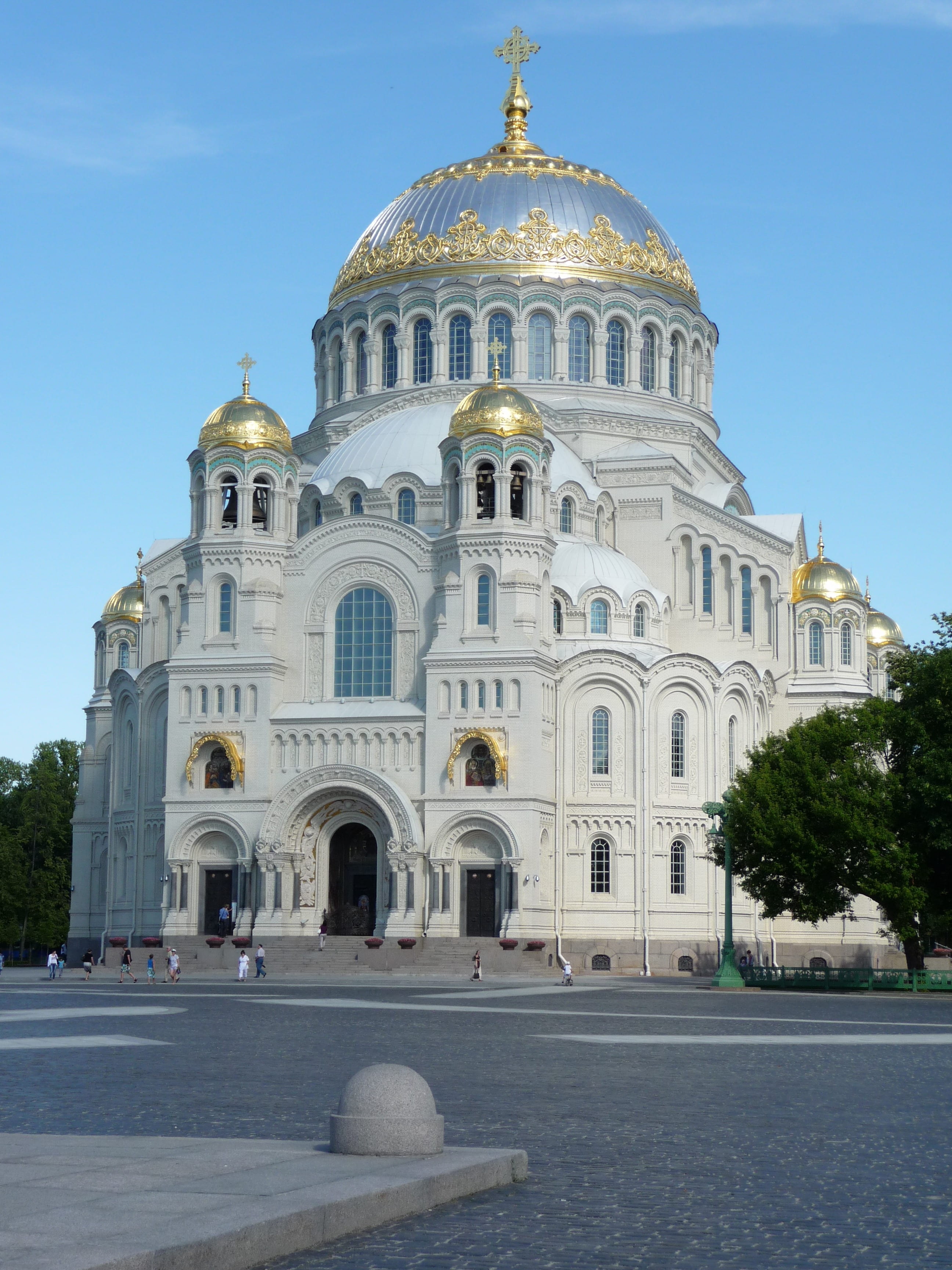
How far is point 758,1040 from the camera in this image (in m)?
24.1

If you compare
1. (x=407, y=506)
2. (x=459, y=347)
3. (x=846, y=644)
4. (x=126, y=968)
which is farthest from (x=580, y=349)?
(x=126, y=968)

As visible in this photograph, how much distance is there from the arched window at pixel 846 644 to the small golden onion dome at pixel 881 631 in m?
10.2

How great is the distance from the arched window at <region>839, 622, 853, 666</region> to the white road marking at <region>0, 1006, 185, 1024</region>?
4035cm

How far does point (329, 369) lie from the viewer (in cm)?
7350

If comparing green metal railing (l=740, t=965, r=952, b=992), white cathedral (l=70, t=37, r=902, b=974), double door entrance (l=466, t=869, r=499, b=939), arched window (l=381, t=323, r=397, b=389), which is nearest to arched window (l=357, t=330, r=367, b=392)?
arched window (l=381, t=323, r=397, b=389)

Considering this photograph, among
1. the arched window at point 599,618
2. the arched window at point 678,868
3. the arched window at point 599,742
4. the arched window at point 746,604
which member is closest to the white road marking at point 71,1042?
the arched window at point 599,742

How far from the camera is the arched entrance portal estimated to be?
58469 millimetres

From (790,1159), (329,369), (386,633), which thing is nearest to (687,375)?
(329,369)

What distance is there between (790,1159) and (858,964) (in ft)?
165

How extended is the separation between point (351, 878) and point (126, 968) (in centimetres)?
1112

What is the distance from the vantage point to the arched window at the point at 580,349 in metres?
69.1

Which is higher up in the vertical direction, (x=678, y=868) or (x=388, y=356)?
(x=388, y=356)

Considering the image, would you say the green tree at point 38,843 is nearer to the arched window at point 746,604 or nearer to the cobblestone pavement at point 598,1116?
the arched window at point 746,604

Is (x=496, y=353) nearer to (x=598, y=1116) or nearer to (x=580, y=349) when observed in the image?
(x=580, y=349)
